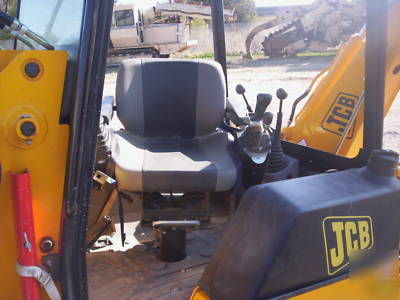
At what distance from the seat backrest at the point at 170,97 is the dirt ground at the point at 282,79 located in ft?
12.6

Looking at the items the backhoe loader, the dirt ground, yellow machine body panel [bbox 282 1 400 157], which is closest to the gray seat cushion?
yellow machine body panel [bbox 282 1 400 157]

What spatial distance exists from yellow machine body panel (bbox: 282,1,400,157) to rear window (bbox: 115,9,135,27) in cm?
1622

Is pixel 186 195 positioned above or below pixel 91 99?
below

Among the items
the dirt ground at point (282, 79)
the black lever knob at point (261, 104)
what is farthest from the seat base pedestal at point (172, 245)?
the dirt ground at point (282, 79)

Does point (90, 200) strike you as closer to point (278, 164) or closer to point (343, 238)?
point (343, 238)

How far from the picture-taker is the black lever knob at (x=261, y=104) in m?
2.04

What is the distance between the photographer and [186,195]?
6.57 ft

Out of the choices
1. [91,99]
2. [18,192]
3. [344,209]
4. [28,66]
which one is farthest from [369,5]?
[18,192]

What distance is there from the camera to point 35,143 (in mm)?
1095

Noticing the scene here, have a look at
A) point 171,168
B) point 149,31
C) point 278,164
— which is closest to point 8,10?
point 171,168

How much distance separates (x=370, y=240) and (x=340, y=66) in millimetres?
1417

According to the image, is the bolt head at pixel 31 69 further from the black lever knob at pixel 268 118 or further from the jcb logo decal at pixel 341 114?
the jcb logo decal at pixel 341 114

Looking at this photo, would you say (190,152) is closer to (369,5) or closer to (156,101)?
(156,101)

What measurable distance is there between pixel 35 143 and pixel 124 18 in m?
17.6
